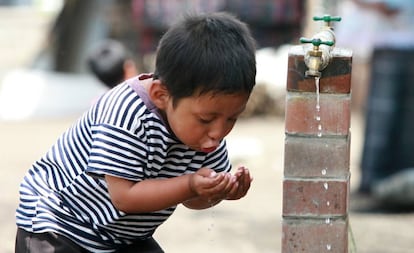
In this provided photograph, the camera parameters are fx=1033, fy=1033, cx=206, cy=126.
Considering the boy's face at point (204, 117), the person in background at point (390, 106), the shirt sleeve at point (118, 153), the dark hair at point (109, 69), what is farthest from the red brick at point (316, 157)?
the person in background at point (390, 106)

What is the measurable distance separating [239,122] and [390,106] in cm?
337

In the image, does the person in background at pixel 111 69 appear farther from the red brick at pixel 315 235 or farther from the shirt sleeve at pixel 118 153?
the shirt sleeve at pixel 118 153

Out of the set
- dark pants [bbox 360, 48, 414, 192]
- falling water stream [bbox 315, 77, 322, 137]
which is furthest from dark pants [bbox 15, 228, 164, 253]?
dark pants [bbox 360, 48, 414, 192]

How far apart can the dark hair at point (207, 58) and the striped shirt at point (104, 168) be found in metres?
0.14

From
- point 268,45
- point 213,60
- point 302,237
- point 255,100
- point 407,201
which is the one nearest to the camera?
point 213,60

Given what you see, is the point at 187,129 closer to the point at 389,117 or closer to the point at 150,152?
the point at 150,152

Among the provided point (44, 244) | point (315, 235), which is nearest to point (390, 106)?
point (315, 235)

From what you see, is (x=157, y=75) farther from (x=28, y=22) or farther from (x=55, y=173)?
(x=28, y=22)

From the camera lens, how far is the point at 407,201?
6832mm

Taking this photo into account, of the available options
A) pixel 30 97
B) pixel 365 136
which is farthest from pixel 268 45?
pixel 365 136

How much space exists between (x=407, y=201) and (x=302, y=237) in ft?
12.4

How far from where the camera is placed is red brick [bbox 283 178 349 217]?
3168mm

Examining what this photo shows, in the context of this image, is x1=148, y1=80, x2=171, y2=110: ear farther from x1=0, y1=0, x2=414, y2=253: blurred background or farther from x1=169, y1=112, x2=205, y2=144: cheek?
x1=0, y1=0, x2=414, y2=253: blurred background

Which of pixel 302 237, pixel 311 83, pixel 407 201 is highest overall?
pixel 311 83
